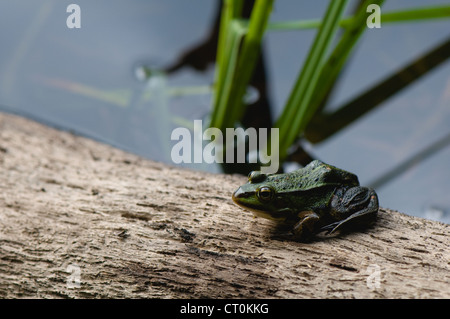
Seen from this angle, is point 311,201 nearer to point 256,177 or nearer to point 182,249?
point 256,177

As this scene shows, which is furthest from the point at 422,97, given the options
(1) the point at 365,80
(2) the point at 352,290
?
(2) the point at 352,290

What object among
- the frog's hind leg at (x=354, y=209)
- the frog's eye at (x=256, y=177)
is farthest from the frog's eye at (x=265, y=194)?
the frog's hind leg at (x=354, y=209)

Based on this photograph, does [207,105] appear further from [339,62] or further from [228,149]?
[339,62]

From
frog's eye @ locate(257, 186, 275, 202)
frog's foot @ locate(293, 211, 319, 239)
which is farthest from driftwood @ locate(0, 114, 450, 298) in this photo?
frog's eye @ locate(257, 186, 275, 202)

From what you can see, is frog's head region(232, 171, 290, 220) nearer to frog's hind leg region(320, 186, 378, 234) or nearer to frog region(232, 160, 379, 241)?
frog region(232, 160, 379, 241)

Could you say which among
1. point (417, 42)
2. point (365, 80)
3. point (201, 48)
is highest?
point (201, 48)

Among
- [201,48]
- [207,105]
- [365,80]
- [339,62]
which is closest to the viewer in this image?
[339,62]

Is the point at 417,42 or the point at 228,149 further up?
the point at 417,42
